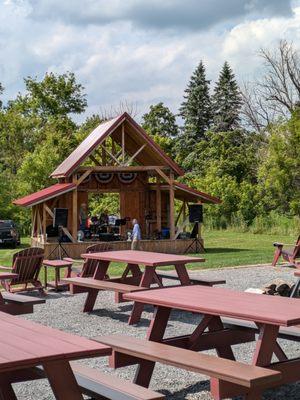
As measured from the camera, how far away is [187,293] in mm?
6207

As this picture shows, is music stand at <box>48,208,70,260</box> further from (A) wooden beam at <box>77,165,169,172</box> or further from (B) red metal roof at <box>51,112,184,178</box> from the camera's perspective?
(A) wooden beam at <box>77,165,169,172</box>

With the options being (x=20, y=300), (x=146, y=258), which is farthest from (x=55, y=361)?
(x=146, y=258)

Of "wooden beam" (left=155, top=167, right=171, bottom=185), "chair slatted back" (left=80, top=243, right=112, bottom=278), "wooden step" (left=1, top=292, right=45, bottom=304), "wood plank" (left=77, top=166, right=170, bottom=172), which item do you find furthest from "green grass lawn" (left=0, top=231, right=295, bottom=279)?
"wooden step" (left=1, top=292, right=45, bottom=304)

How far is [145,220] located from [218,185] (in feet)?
→ 40.1

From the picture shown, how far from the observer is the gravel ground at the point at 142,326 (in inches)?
232

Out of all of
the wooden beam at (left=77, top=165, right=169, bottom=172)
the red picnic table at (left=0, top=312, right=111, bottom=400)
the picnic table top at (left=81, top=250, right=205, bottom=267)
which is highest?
the wooden beam at (left=77, top=165, right=169, bottom=172)

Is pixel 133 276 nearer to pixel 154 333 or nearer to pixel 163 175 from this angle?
pixel 154 333

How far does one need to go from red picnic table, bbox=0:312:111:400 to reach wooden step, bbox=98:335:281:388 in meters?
0.99

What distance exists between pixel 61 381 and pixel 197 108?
59218 mm

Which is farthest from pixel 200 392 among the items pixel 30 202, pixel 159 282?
pixel 30 202

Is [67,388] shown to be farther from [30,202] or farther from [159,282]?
[30,202]

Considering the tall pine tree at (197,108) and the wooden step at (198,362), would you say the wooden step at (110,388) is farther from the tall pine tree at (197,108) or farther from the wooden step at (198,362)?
the tall pine tree at (197,108)

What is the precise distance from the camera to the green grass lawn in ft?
59.9

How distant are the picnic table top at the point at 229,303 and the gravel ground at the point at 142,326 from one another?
801mm
